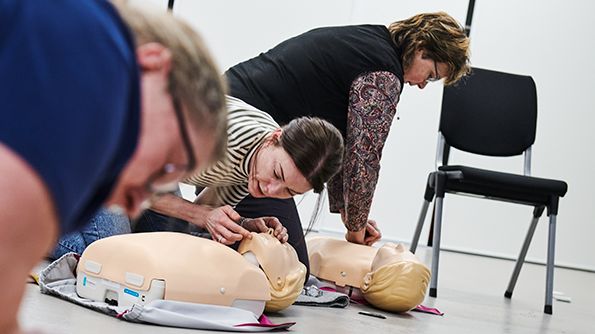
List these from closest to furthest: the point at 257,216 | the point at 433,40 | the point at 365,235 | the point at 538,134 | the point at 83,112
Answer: the point at 83,112 → the point at 257,216 → the point at 433,40 → the point at 365,235 → the point at 538,134

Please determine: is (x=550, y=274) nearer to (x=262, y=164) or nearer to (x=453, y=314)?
(x=453, y=314)

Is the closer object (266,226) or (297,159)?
(297,159)

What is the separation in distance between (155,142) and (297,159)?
132cm

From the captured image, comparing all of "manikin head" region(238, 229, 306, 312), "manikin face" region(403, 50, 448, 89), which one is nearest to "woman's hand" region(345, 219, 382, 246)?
"manikin face" region(403, 50, 448, 89)

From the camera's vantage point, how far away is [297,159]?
6.20 ft

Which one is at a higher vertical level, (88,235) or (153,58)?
(153,58)

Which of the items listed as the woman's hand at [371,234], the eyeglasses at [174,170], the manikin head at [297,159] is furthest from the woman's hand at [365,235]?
the eyeglasses at [174,170]

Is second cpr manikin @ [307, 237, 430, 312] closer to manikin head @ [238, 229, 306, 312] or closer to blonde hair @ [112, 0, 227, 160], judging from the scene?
manikin head @ [238, 229, 306, 312]

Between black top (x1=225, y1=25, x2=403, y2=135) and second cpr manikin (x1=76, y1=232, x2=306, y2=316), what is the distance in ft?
1.96

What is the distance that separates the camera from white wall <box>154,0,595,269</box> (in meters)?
5.46

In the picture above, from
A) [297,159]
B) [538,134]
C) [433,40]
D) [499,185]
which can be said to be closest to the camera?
[297,159]

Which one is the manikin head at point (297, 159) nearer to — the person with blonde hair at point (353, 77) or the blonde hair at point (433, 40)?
the person with blonde hair at point (353, 77)

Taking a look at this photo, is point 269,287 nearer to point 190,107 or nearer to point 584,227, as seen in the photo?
point 190,107

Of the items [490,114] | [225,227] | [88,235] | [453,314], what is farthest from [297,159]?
[490,114]
